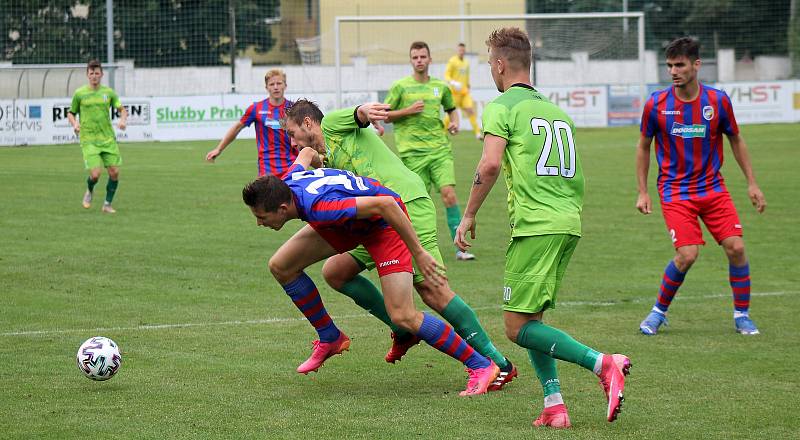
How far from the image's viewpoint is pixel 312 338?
802 cm

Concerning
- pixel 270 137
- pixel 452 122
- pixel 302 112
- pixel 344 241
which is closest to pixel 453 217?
pixel 452 122

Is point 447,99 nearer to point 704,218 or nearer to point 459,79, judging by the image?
point 704,218

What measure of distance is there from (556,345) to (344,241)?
1.54 m

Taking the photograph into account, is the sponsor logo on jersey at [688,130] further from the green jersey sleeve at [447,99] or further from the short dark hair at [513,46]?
the green jersey sleeve at [447,99]

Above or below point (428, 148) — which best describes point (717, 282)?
below

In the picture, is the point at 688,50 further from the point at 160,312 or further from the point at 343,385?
the point at 160,312

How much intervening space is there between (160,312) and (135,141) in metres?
23.0

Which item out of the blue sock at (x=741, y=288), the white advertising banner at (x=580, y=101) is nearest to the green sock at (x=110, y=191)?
the blue sock at (x=741, y=288)

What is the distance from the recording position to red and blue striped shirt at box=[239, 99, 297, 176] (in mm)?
12852

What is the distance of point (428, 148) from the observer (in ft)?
39.9

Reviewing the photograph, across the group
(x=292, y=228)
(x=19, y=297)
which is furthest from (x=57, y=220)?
(x=19, y=297)

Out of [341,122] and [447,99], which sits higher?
[447,99]

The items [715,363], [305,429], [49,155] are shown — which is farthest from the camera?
[49,155]

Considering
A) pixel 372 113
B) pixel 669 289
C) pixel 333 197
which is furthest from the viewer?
pixel 669 289
